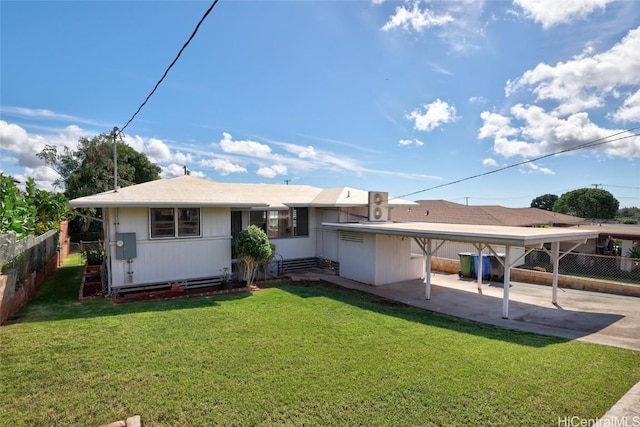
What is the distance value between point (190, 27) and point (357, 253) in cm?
955

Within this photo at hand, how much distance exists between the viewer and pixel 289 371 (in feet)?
15.9

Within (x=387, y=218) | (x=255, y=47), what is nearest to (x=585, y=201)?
(x=387, y=218)

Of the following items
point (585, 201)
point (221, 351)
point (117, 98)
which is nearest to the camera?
point (221, 351)

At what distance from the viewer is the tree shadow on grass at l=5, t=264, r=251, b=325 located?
7363 mm

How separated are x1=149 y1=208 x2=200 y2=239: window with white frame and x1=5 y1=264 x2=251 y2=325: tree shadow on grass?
6.72ft

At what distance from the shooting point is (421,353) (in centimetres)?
564

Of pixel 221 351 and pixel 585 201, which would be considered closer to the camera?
pixel 221 351

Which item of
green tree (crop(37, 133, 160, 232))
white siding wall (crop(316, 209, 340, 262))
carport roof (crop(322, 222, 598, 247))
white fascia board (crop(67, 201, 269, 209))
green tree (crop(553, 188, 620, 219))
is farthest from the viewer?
green tree (crop(553, 188, 620, 219))

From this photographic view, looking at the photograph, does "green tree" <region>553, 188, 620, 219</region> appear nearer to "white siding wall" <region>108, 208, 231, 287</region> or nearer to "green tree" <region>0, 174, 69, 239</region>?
"white siding wall" <region>108, 208, 231, 287</region>

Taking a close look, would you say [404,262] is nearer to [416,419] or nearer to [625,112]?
[416,419]

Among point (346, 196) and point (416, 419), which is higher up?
point (346, 196)

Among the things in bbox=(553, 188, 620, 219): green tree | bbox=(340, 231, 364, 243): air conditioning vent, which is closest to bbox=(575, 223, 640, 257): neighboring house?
bbox=(340, 231, 364, 243): air conditioning vent

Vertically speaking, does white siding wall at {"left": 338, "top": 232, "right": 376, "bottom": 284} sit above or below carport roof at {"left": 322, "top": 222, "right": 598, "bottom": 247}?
below

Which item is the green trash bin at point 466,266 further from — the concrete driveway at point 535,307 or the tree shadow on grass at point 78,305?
the tree shadow on grass at point 78,305
